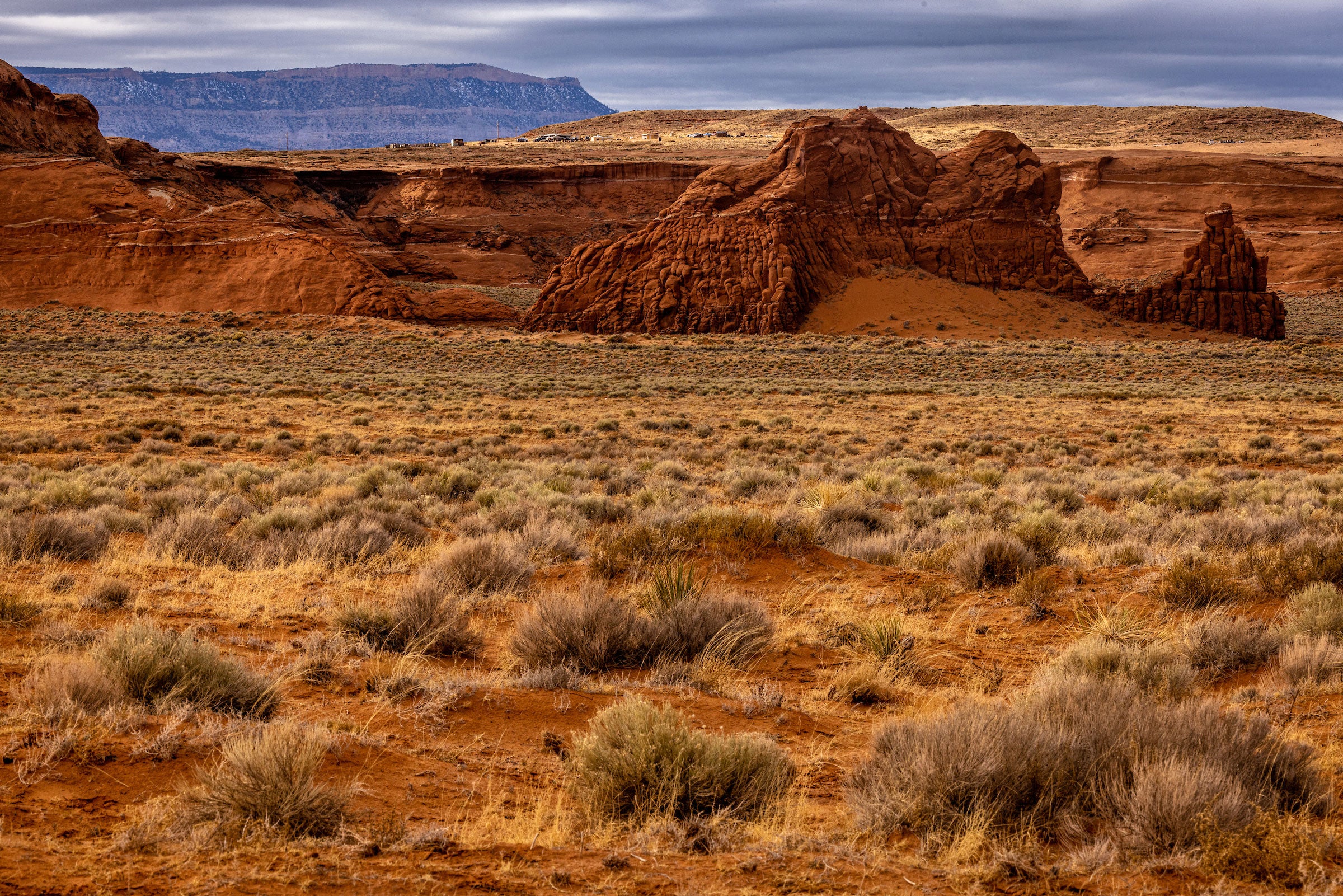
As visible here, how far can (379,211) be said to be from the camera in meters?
88.4

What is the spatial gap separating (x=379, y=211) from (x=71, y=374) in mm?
59158

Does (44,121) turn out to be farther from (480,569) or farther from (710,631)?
(710,631)

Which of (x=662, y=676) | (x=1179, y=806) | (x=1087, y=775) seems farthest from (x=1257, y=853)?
(x=662, y=676)

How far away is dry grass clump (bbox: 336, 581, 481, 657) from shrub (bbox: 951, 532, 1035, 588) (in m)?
4.35

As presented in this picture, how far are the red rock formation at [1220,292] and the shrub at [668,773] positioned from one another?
56.3 m

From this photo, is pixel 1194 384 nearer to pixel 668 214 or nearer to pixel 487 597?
pixel 668 214

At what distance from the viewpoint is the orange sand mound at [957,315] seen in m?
52.2

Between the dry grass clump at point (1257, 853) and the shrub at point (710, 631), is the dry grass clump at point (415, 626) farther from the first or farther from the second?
the dry grass clump at point (1257, 853)

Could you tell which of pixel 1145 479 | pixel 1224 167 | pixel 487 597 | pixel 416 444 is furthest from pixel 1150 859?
pixel 1224 167

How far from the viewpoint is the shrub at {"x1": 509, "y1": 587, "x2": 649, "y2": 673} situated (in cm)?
657

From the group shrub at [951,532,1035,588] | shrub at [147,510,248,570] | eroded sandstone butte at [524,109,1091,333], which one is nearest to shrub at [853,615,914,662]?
shrub at [951,532,1035,588]

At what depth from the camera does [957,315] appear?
175 feet

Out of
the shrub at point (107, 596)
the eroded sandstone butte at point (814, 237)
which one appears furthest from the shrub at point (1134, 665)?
the eroded sandstone butte at point (814, 237)

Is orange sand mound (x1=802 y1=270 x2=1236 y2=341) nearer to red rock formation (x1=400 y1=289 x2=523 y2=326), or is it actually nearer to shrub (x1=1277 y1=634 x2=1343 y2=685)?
red rock formation (x1=400 y1=289 x2=523 y2=326)
